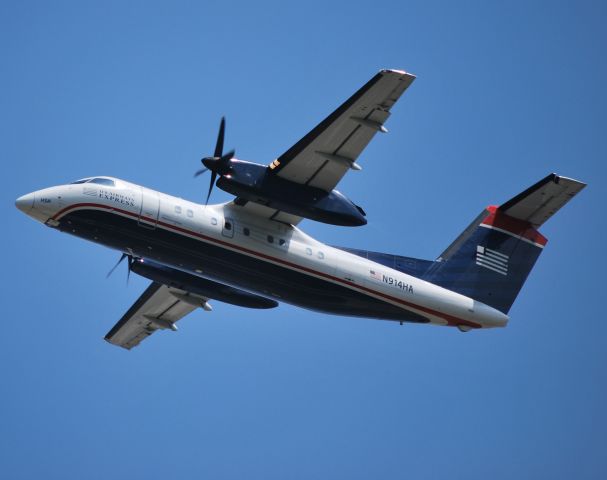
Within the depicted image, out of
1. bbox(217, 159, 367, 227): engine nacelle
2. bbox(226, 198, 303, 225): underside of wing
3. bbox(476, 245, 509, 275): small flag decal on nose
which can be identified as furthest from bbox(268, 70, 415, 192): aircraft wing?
bbox(476, 245, 509, 275): small flag decal on nose

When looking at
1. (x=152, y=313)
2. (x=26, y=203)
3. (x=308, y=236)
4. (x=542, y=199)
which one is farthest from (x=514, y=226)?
(x=26, y=203)

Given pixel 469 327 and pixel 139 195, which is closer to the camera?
pixel 139 195

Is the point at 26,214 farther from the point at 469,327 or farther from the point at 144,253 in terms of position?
the point at 469,327

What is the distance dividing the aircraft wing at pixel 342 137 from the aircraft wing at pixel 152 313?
546 centimetres

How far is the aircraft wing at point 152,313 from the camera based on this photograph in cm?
2241

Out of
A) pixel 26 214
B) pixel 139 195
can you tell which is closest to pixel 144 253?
pixel 139 195

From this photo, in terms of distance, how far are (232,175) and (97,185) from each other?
281 cm

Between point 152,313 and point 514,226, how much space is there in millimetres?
9608

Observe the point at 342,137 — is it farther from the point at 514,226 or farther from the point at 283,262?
the point at 514,226

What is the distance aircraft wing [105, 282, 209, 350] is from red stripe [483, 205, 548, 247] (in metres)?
7.43

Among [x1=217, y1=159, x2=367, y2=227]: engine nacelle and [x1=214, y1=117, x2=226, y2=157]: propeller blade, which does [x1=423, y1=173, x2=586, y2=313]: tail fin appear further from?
[x1=214, y1=117, x2=226, y2=157]: propeller blade

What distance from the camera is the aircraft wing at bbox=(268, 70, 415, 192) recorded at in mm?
16766

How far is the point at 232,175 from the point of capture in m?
17.8

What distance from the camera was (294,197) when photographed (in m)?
18.3
